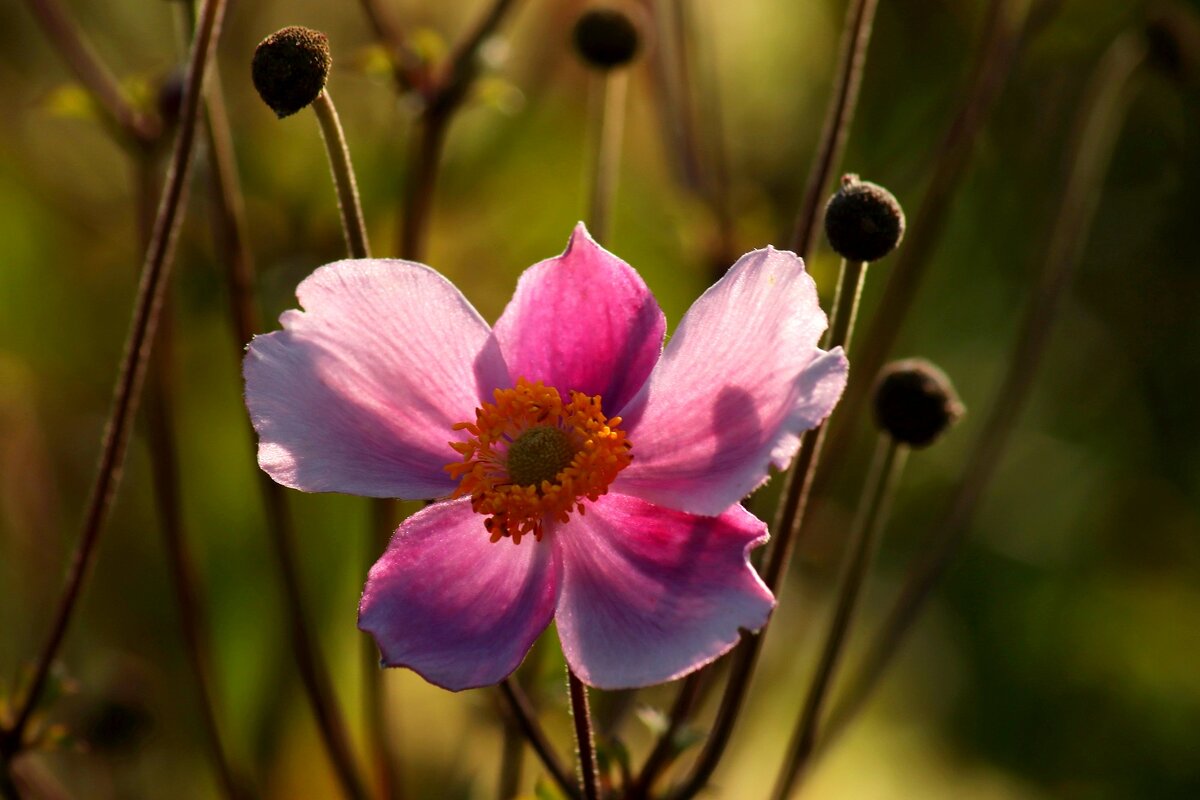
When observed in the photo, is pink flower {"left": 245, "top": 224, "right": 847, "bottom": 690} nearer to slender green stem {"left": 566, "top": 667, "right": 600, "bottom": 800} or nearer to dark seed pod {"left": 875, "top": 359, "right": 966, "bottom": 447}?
slender green stem {"left": 566, "top": 667, "right": 600, "bottom": 800}

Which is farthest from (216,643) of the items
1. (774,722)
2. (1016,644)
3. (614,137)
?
(1016,644)

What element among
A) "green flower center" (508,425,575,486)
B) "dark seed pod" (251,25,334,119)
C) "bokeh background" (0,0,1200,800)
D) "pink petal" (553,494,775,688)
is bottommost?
"bokeh background" (0,0,1200,800)

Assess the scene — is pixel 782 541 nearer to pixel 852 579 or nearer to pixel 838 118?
pixel 852 579

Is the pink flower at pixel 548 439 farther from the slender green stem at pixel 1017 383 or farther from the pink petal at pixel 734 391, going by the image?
the slender green stem at pixel 1017 383

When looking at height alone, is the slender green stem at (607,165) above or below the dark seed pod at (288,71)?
below

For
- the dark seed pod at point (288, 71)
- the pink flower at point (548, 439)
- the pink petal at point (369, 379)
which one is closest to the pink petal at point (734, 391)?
the pink flower at point (548, 439)

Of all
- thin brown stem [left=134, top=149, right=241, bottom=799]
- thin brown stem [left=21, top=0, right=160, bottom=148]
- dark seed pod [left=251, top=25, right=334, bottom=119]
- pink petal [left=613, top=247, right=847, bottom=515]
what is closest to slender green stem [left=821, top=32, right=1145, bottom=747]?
pink petal [left=613, top=247, right=847, bottom=515]

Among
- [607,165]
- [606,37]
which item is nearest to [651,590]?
[607,165]
